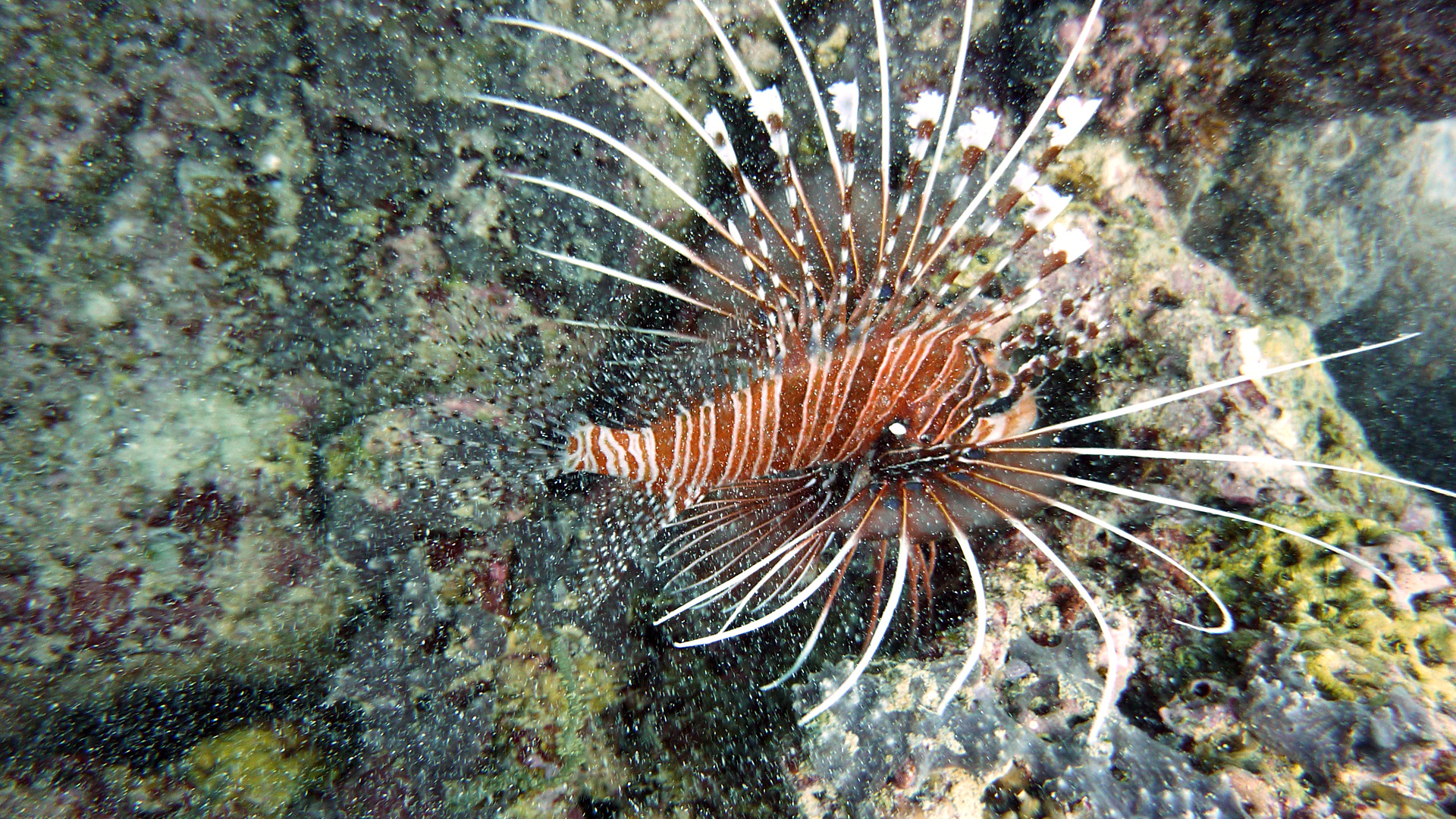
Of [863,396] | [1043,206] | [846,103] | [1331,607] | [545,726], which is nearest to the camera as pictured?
[1331,607]

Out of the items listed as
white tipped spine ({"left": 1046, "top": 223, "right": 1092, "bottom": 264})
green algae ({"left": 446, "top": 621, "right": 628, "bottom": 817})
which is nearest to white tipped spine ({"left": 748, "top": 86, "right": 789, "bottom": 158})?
white tipped spine ({"left": 1046, "top": 223, "right": 1092, "bottom": 264})

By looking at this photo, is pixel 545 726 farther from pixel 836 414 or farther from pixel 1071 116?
pixel 1071 116

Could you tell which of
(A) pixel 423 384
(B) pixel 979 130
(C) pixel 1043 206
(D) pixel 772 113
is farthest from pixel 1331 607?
(A) pixel 423 384

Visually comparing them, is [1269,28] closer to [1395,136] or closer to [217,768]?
[1395,136]

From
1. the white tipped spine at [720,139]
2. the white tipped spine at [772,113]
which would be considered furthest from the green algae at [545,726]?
the white tipped spine at [772,113]

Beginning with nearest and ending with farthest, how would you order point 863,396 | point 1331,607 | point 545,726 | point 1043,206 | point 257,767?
1. point 1331,607
2. point 1043,206
3. point 863,396
4. point 545,726
5. point 257,767

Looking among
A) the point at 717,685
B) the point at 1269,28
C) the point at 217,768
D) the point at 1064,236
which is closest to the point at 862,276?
the point at 1064,236

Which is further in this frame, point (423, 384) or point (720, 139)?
point (423, 384)

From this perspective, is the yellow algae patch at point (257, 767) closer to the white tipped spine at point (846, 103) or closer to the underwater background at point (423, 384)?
the underwater background at point (423, 384)
